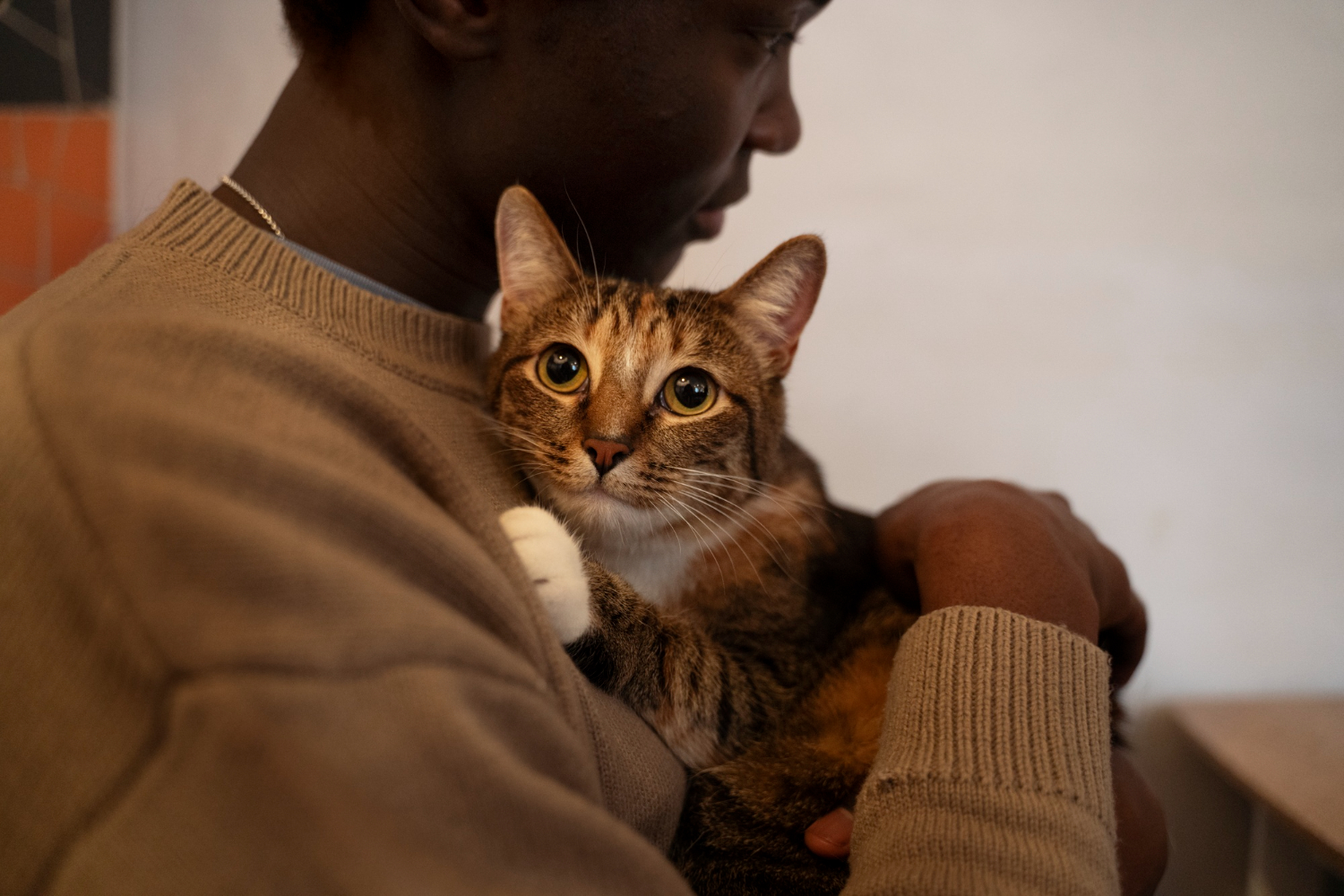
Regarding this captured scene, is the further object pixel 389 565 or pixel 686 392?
pixel 686 392

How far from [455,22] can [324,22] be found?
0.26 metres

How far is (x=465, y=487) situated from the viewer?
63 cm

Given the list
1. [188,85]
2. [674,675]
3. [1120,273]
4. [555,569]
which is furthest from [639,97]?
[188,85]

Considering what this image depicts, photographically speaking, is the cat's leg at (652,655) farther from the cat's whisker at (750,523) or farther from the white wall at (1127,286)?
the white wall at (1127,286)

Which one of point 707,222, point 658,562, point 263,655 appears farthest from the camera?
point 707,222

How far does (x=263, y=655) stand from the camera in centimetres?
40

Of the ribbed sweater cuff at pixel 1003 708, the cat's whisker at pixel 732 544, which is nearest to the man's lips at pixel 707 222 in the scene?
the cat's whisker at pixel 732 544

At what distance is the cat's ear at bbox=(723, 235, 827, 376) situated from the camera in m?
1.06

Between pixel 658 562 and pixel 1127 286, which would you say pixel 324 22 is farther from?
pixel 1127 286

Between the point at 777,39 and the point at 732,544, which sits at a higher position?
the point at 777,39

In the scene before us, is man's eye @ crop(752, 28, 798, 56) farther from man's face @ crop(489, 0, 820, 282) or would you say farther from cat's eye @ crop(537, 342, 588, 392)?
cat's eye @ crop(537, 342, 588, 392)

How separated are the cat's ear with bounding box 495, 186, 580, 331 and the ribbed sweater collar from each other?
0.13 m

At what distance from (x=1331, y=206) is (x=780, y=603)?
1.65 metres

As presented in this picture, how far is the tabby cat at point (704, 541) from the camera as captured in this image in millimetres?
886
